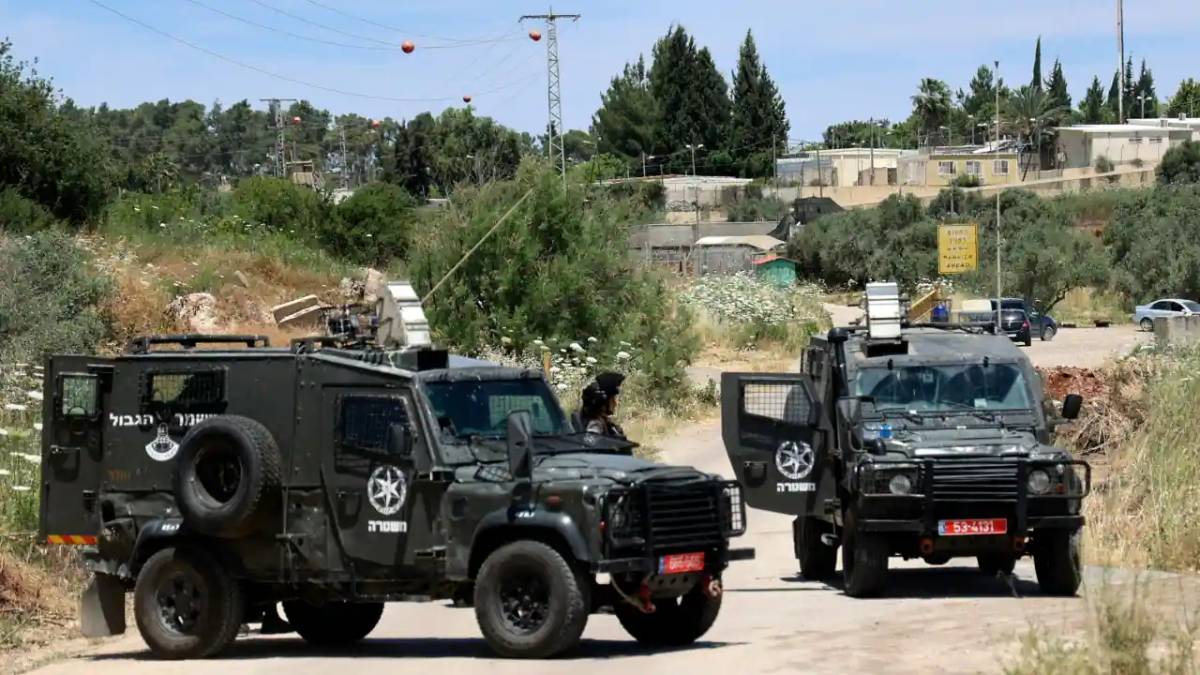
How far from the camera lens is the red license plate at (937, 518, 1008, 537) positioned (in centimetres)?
1513

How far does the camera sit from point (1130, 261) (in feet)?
273

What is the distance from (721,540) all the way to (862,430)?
3.72 meters

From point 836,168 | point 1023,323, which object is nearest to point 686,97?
point 836,168

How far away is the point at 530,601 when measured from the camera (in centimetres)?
1227

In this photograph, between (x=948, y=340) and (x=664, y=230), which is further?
(x=664, y=230)

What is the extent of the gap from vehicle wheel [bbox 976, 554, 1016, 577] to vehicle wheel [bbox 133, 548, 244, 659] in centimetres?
678

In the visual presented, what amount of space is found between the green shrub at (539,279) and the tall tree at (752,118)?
11209 centimetres

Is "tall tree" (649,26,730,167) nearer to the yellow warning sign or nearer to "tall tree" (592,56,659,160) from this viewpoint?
"tall tree" (592,56,659,160)

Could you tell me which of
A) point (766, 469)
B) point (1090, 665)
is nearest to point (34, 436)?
point (766, 469)

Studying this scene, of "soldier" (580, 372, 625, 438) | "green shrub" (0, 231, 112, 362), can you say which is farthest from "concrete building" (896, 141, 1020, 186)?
"soldier" (580, 372, 625, 438)

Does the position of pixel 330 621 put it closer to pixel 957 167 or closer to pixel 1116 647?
pixel 1116 647

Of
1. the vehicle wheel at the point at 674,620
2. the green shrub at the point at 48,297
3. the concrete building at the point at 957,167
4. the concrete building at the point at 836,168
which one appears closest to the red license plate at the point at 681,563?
the vehicle wheel at the point at 674,620

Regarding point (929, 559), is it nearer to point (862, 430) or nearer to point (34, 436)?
point (862, 430)

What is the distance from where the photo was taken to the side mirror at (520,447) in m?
12.2
